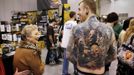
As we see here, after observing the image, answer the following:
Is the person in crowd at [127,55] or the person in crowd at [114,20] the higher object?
the person in crowd at [114,20]

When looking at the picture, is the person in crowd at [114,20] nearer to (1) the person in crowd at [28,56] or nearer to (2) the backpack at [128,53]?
(2) the backpack at [128,53]

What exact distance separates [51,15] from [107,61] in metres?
9.73

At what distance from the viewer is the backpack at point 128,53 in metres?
3.23

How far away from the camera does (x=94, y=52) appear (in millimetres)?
2623

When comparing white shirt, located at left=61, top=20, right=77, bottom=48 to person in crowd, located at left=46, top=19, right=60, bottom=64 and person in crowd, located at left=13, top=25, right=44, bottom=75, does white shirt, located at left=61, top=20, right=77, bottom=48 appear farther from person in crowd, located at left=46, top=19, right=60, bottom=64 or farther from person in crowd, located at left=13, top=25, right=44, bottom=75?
person in crowd, located at left=13, top=25, right=44, bottom=75

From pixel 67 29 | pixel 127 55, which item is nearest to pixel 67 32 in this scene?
pixel 67 29

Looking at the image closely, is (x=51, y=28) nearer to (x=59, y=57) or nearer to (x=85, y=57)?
(x=59, y=57)

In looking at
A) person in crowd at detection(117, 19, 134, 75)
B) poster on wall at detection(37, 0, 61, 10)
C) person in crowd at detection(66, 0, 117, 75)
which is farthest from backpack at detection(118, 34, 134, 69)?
poster on wall at detection(37, 0, 61, 10)

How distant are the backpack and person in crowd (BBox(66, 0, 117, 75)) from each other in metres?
0.63

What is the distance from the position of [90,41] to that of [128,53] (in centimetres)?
90

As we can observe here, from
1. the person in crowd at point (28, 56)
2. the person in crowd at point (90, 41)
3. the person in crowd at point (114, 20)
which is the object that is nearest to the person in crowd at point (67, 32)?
the person in crowd at point (114, 20)

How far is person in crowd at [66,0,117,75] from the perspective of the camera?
2.62 m

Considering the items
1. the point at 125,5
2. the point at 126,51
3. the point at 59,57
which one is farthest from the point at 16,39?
the point at 125,5

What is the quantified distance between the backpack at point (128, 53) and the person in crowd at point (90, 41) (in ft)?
2.07
